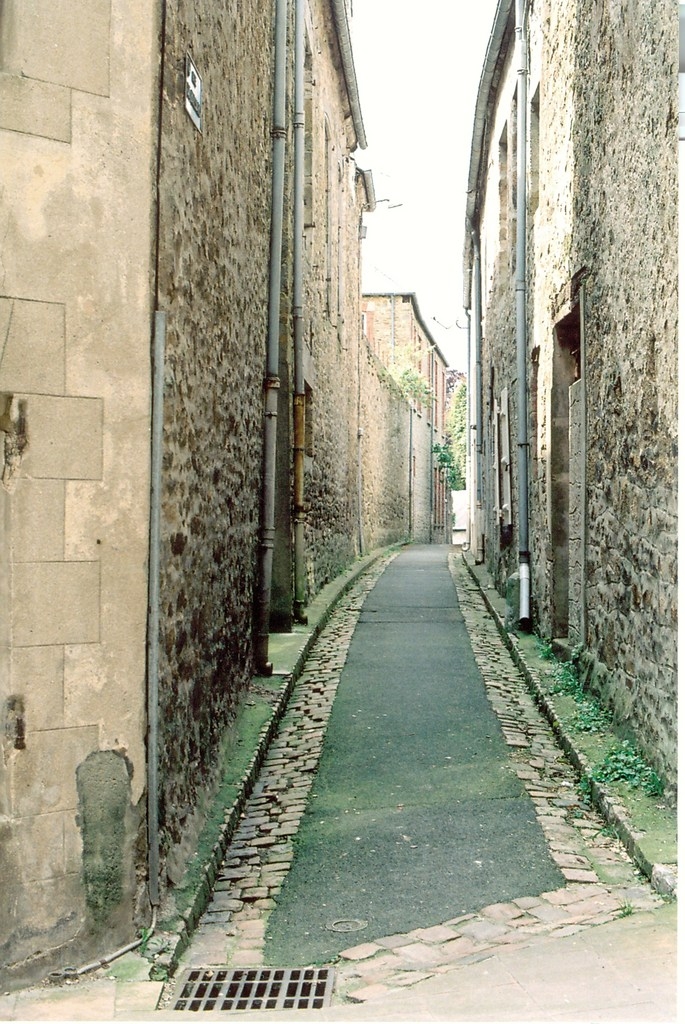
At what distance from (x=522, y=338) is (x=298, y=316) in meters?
2.07

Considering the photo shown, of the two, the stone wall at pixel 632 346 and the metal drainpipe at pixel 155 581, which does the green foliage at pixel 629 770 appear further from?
the metal drainpipe at pixel 155 581

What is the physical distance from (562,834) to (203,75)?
3938 millimetres

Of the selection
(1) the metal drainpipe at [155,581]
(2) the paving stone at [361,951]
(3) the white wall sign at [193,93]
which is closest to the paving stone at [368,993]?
(2) the paving stone at [361,951]

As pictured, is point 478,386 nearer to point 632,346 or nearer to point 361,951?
point 632,346

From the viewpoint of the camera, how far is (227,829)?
16.0 ft

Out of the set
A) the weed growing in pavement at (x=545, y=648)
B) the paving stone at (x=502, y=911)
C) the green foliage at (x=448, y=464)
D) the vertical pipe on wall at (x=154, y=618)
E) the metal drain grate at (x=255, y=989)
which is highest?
the green foliage at (x=448, y=464)

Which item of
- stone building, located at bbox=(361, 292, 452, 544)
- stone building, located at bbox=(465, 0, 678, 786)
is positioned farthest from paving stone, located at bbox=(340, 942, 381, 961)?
stone building, located at bbox=(361, 292, 452, 544)

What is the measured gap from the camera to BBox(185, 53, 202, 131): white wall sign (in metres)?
4.44

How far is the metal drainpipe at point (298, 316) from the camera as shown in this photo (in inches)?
369

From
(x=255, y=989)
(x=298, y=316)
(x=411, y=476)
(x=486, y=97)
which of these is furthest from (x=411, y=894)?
(x=411, y=476)

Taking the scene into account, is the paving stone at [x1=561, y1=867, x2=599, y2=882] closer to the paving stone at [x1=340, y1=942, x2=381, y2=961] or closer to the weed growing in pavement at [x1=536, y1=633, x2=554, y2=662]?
the paving stone at [x1=340, y1=942, x2=381, y2=961]

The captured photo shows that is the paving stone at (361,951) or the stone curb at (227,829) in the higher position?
the stone curb at (227,829)

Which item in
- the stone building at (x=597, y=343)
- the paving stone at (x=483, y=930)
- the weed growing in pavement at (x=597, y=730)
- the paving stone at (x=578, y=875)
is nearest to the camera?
the paving stone at (x=483, y=930)

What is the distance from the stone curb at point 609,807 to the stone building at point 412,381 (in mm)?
19573
